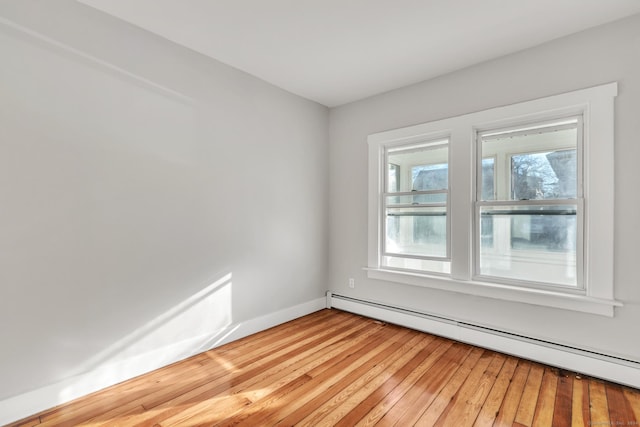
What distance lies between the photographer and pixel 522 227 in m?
2.76

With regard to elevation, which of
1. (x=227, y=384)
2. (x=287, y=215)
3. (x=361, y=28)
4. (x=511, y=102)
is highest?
(x=361, y=28)

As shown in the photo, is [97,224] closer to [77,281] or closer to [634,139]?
[77,281]

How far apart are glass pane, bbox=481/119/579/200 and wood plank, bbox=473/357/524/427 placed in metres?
1.47

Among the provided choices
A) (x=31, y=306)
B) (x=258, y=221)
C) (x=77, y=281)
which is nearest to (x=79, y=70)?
(x=77, y=281)

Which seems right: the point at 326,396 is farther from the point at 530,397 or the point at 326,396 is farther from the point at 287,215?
the point at 287,215

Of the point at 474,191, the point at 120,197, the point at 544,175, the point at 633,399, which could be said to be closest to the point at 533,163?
the point at 544,175

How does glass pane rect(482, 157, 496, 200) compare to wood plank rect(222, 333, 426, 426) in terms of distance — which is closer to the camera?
wood plank rect(222, 333, 426, 426)

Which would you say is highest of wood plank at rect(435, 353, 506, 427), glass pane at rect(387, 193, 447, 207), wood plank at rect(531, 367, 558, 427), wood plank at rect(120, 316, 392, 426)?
glass pane at rect(387, 193, 447, 207)

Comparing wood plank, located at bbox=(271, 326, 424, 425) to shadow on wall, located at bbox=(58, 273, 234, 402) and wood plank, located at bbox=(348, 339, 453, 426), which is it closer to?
wood plank, located at bbox=(348, 339, 453, 426)

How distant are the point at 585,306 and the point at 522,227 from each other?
2.49ft

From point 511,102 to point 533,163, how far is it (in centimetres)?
59

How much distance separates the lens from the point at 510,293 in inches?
105

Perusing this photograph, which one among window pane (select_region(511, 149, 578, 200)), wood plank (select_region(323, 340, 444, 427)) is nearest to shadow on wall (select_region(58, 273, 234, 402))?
wood plank (select_region(323, 340, 444, 427))

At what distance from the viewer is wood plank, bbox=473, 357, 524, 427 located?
183 cm
